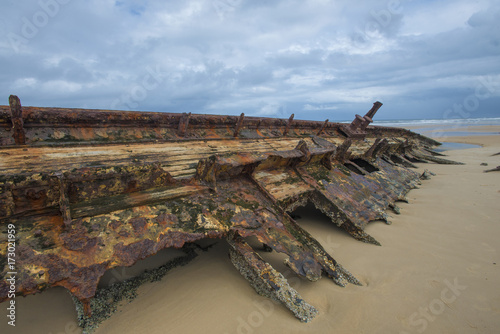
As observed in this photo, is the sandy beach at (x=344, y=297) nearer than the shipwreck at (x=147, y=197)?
No

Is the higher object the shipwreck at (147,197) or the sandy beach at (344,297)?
the shipwreck at (147,197)

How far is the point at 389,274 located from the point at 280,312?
1803 mm

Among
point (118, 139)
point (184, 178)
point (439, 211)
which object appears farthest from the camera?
point (439, 211)

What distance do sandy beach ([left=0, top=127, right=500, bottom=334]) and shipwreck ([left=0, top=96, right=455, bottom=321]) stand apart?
0.76 feet

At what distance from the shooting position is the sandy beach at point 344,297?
251cm

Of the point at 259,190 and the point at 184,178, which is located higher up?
the point at 184,178

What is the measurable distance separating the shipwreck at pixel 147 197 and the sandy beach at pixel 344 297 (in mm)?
231

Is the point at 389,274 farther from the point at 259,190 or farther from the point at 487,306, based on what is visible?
the point at 259,190

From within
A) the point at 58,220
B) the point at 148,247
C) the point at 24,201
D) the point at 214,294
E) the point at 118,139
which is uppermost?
the point at 118,139

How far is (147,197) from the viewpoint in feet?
8.73

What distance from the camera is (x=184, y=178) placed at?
3.09m

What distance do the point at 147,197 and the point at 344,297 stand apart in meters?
2.51

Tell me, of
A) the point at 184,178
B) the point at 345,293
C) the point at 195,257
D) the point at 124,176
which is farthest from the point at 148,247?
the point at 345,293

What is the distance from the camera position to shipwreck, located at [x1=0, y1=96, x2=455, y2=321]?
2.01 metres
